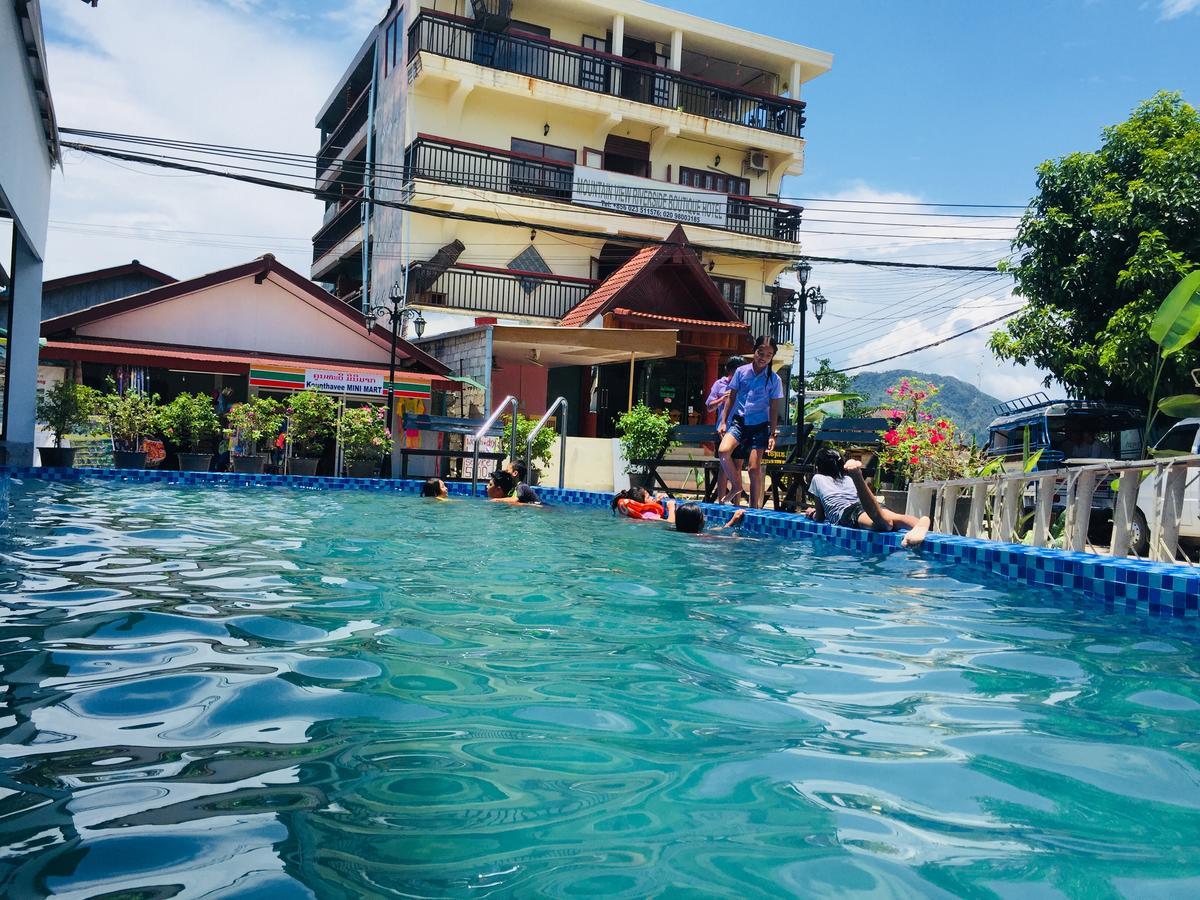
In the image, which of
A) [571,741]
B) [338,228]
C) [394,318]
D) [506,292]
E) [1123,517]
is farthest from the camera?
[338,228]

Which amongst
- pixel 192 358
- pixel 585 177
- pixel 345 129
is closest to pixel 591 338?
pixel 192 358

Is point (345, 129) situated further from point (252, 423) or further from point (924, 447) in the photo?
point (924, 447)

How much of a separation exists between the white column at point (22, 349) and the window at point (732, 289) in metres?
18.3

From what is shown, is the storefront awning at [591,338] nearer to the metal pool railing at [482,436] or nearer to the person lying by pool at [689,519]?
the metal pool railing at [482,436]

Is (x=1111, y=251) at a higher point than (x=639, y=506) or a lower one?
higher

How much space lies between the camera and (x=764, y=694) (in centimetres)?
300

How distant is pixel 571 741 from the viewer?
95.3 inches

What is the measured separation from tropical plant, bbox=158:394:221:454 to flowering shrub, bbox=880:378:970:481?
1060 cm

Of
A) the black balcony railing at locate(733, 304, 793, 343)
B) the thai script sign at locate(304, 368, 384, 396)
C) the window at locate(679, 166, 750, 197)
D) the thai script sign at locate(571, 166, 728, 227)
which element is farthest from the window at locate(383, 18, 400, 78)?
the thai script sign at locate(304, 368, 384, 396)

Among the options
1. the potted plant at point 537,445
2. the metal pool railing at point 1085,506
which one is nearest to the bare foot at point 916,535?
the metal pool railing at point 1085,506

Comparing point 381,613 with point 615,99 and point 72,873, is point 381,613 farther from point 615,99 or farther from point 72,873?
point 615,99

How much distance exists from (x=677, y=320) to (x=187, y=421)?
36.4 feet

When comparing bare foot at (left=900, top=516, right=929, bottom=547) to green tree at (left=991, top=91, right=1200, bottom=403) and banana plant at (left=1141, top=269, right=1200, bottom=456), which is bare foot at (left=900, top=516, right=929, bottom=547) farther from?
green tree at (left=991, top=91, right=1200, bottom=403)

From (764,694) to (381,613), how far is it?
74.6 inches
